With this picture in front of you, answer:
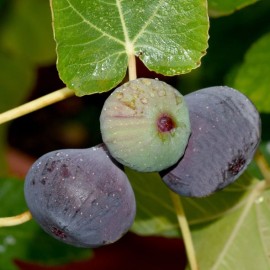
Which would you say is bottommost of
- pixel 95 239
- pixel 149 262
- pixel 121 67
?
pixel 149 262

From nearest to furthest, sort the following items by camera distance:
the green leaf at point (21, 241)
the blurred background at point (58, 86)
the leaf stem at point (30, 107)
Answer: the leaf stem at point (30, 107) < the green leaf at point (21, 241) < the blurred background at point (58, 86)

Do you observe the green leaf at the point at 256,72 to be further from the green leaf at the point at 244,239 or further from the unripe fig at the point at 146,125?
the unripe fig at the point at 146,125

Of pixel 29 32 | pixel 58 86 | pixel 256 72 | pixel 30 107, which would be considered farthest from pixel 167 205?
pixel 58 86

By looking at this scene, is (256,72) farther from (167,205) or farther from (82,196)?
(82,196)

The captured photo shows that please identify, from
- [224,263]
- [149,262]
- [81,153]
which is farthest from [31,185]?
[149,262]

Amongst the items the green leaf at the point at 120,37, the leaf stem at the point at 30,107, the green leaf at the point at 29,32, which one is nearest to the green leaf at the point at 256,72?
the green leaf at the point at 120,37

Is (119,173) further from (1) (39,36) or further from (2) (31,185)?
(1) (39,36)
